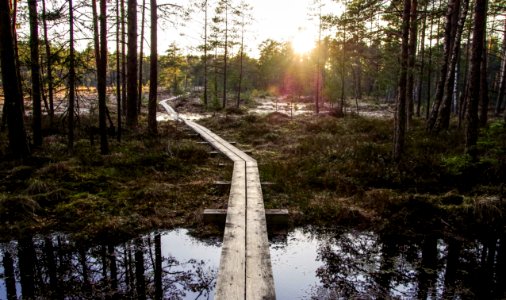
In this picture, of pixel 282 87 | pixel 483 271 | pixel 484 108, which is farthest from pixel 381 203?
pixel 282 87

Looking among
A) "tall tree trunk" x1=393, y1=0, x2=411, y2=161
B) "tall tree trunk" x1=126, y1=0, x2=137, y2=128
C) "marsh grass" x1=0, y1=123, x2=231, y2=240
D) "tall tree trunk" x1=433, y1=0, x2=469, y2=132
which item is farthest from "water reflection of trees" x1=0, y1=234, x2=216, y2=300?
"tall tree trunk" x1=433, y1=0, x2=469, y2=132

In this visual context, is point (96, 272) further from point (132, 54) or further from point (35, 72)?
point (132, 54)

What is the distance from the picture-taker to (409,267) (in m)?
5.26

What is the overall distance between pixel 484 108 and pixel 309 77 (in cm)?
4615

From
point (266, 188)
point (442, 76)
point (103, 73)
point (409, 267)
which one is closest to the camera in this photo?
point (409, 267)

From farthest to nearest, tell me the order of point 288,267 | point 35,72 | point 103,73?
point 35,72, point 103,73, point 288,267

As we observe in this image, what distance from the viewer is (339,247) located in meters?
5.99

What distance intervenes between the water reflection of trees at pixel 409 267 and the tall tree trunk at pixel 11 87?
30.8ft

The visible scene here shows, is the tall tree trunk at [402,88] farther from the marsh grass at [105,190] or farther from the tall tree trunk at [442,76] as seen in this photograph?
the tall tree trunk at [442,76]

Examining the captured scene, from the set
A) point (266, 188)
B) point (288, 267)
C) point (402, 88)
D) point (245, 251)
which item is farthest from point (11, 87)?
point (402, 88)

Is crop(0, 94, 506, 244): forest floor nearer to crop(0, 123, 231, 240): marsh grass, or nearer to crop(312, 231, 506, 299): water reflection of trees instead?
crop(0, 123, 231, 240): marsh grass

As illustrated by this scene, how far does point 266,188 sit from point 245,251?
4220 mm

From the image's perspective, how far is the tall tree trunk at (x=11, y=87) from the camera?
967cm

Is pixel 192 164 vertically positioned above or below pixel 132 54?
below
